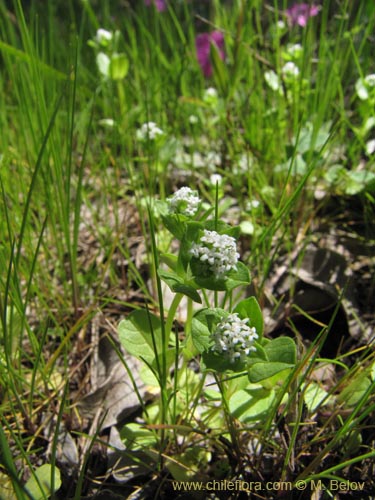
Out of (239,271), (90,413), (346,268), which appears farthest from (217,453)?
(346,268)

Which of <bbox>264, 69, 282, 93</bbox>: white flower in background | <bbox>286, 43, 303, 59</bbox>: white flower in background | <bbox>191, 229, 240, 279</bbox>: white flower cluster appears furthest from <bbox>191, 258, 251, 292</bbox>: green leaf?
<bbox>286, 43, 303, 59</bbox>: white flower in background

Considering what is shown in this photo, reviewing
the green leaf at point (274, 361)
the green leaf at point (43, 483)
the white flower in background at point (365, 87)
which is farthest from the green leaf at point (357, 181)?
the green leaf at point (43, 483)

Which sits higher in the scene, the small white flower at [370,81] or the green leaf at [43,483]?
the small white flower at [370,81]

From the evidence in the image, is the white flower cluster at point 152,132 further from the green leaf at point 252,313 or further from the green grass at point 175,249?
the green leaf at point 252,313

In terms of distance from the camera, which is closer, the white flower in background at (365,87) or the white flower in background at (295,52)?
the white flower in background at (365,87)

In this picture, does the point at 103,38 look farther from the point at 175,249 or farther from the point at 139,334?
the point at 139,334

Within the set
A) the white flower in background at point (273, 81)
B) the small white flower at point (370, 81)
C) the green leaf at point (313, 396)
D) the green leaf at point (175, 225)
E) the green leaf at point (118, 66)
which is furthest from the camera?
the green leaf at point (118, 66)

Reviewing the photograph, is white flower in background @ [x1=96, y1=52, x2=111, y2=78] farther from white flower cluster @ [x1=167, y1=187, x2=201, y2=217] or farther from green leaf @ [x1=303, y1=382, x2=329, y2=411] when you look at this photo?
green leaf @ [x1=303, y1=382, x2=329, y2=411]

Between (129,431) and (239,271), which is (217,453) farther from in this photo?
(239,271)
